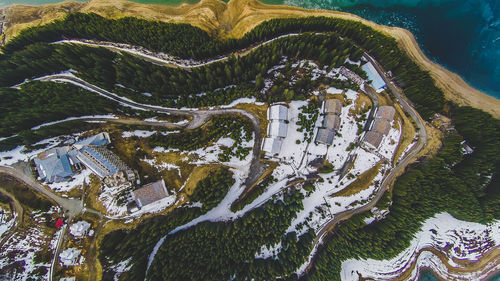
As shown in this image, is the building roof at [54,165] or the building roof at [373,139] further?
the building roof at [373,139]

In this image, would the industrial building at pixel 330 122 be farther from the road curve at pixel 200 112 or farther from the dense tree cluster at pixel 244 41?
the road curve at pixel 200 112

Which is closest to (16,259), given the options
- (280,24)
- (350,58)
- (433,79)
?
(280,24)

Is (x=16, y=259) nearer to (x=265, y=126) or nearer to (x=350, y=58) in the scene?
(x=265, y=126)

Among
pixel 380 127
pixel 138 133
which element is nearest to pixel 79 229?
pixel 138 133

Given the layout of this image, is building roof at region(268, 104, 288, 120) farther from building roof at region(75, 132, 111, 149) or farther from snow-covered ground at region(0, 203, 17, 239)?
snow-covered ground at region(0, 203, 17, 239)

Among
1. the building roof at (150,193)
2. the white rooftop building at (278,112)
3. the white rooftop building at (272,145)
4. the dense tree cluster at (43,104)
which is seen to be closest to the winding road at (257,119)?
the white rooftop building at (272,145)

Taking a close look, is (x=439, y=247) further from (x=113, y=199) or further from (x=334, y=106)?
(x=113, y=199)
